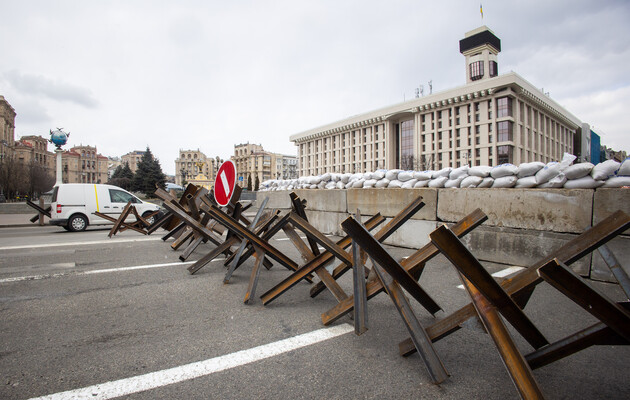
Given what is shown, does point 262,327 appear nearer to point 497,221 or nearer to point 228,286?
point 228,286

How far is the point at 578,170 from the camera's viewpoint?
429 cm

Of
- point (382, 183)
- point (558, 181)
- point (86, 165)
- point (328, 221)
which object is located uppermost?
point (86, 165)

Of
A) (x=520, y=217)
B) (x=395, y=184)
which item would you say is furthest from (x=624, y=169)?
(x=395, y=184)

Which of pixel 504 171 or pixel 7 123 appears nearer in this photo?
pixel 504 171

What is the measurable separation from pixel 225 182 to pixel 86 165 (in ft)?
447

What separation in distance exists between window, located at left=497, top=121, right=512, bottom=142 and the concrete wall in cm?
6958

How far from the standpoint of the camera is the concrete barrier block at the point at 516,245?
4395 millimetres

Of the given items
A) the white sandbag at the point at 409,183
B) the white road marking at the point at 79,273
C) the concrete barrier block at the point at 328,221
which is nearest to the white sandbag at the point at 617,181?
the white sandbag at the point at 409,183

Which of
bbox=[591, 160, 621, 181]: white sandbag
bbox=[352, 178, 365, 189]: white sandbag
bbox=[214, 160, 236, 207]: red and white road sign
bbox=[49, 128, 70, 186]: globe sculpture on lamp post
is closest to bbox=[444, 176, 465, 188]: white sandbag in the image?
bbox=[591, 160, 621, 181]: white sandbag

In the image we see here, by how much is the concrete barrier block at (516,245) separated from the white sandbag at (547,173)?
0.82 m

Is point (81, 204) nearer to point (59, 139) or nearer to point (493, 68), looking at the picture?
point (59, 139)

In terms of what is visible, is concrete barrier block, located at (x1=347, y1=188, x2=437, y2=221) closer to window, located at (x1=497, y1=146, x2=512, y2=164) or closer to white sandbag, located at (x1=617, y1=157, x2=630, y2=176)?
white sandbag, located at (x1=617, y1=157, x2=630, y2=176)

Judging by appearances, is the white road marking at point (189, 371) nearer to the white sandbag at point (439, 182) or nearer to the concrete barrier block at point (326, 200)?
the white sandbag at point (439, 182)

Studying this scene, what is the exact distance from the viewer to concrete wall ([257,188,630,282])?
4.03 metres
